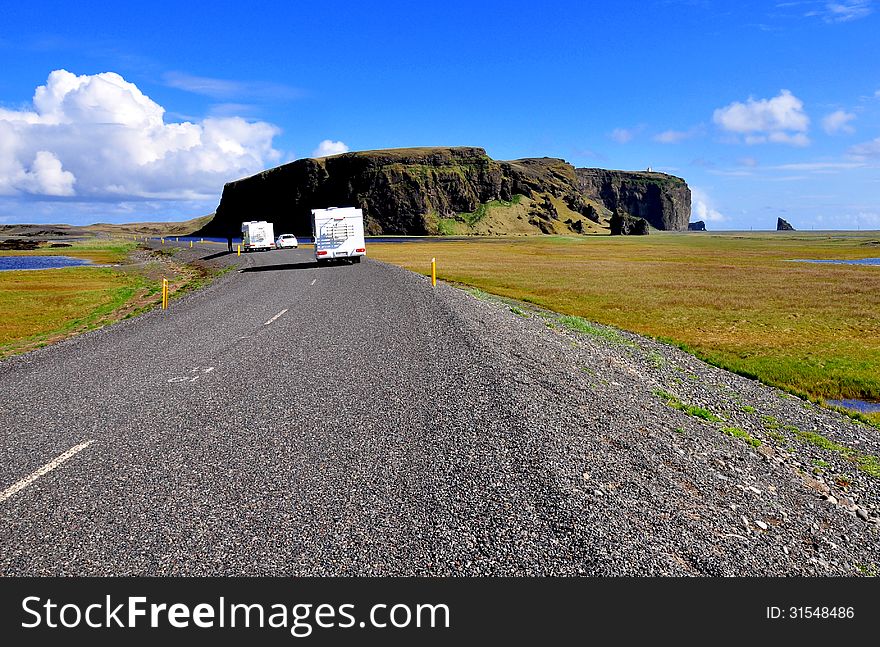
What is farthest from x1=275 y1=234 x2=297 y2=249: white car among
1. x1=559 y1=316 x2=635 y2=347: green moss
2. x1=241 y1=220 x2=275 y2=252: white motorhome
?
x1=559 y1=316 x2=635 y2=347: green moss

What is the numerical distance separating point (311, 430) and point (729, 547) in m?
5.10

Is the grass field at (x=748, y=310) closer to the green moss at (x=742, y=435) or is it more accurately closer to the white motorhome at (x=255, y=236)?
the green moss at (x=742, y=435)

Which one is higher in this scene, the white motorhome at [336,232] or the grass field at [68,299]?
the white motorhome at [336,232]

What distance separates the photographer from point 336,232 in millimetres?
39344

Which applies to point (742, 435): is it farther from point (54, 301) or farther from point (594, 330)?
point (54, 301)

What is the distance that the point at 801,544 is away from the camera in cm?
581

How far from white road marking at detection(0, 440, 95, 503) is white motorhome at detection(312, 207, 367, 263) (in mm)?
32303

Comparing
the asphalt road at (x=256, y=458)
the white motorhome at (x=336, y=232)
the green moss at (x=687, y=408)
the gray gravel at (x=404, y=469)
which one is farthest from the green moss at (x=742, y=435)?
the white motorhome at (x=336, y=232)

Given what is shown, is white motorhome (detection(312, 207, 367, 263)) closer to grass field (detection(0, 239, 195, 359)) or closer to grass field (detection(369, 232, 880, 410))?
grass field (detection(369, 232, 880, 410))

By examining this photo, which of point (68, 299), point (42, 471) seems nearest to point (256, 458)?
point (42, 471)

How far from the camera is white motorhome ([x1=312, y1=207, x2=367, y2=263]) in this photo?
3869 centimetres

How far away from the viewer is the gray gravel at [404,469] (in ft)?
16.9

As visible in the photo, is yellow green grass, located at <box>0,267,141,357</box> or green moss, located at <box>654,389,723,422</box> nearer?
green moss, located at <box>654,389,723,422</box>

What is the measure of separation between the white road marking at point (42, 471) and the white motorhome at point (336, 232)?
32.3 meters
